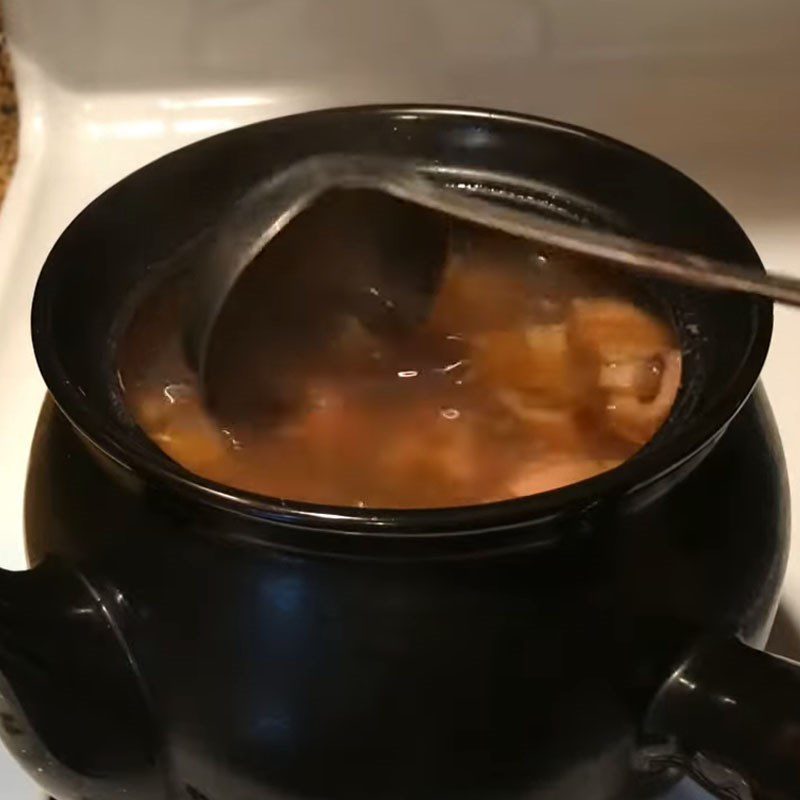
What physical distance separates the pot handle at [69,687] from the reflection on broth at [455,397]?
88mm

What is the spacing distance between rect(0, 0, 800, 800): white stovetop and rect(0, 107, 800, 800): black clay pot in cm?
44

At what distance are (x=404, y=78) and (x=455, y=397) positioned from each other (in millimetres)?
448

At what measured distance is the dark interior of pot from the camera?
49cm

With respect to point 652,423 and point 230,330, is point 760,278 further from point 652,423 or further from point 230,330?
point 230,330

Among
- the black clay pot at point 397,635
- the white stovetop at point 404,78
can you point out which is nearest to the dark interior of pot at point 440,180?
the black clay pot at point 397,635

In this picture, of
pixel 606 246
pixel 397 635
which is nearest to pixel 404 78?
pixel 606 246

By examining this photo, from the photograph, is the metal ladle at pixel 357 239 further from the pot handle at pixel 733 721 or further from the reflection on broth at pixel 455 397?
the pot handle at pixel 733 721

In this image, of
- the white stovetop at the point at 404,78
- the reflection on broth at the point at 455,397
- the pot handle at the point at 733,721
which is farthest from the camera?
the white stovetop at the point at 404,78

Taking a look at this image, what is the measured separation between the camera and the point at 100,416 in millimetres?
476

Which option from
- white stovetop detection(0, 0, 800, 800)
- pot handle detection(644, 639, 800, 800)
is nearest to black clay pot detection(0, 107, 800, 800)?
pot handle detection(644, 639, 800, 800)

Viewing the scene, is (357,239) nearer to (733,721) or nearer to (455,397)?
(455,397)

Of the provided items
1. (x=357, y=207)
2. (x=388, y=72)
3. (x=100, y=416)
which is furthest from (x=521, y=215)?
(x=388, y=72)

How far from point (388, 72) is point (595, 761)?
643mm

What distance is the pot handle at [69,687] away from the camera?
1.51ft
